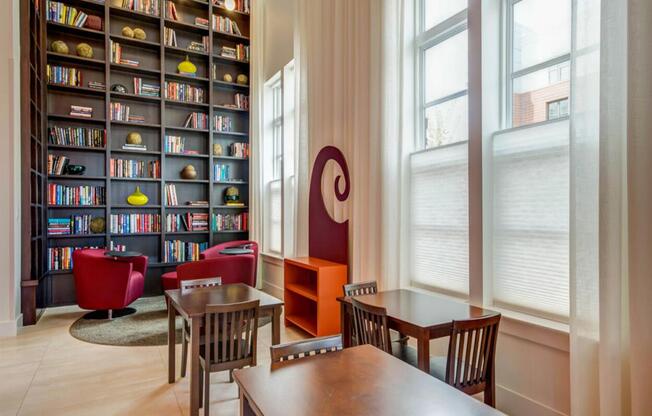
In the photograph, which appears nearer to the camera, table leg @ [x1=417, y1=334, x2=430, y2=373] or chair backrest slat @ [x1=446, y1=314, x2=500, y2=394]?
chair backrest slat @ [x1=446, y1=314, x2=500, y2=394]

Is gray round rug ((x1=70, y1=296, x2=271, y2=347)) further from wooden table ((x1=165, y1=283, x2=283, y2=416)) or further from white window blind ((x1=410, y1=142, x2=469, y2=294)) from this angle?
white window blind ((x1=410, y1=142, x2=469, y2=294))

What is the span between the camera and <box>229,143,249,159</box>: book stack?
6.23 metres

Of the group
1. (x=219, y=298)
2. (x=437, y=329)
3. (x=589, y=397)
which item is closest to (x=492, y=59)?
(x=437, y=329)

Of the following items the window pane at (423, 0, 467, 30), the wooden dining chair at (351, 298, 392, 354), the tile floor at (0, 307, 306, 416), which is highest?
the window pane at (423, 0, 467, 30)

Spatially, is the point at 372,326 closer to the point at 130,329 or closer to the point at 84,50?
the point at 130,329

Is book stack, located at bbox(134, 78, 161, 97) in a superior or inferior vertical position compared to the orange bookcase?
superior

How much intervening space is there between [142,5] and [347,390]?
607 centimetres

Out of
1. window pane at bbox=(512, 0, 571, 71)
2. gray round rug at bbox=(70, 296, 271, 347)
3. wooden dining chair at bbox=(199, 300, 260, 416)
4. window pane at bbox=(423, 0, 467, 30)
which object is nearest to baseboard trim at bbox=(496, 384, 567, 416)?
wooden dining chair at bbox=(199, 300, 260, 416)

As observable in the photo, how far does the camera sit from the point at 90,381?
2.91 meters

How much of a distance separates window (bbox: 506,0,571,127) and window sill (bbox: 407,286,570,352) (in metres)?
1.22

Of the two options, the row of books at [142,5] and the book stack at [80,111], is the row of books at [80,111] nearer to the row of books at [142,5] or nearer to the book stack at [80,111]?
the book stack at [80,111]

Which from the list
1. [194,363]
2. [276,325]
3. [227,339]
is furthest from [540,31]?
[194,363]

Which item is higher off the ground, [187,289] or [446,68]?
[446,68]

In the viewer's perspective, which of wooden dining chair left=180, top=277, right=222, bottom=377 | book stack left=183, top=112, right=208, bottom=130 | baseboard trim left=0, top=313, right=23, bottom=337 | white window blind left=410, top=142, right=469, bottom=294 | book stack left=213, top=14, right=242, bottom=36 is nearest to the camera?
wooden dining chair left=180, top=277, right=222, bottom=377
